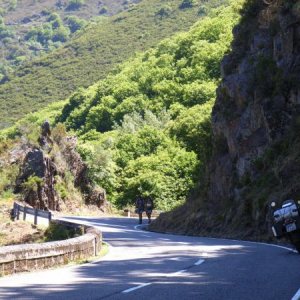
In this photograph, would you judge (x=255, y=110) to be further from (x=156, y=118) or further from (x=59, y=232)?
(x=156, y=118)

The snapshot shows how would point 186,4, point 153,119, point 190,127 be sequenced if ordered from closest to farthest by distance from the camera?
point 190,127, point 153,119, point 186,4

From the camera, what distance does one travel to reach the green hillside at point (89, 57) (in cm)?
16125

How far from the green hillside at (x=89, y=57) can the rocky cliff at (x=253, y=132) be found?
115 metres

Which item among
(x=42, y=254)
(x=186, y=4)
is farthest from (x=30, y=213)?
(x=186, y=4)

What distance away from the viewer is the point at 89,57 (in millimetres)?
176250

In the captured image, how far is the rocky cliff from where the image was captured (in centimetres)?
2623

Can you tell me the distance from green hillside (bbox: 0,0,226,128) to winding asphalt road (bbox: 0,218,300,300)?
436 feet

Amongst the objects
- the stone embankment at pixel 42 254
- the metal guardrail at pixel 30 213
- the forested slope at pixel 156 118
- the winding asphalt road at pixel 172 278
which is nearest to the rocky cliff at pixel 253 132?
the forested slope at pixel 156 118

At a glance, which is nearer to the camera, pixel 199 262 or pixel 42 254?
pixel 42 254

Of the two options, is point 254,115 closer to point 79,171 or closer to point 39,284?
point 39,284

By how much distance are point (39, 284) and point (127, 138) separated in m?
75.7

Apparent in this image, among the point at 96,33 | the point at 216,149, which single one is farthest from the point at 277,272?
the point at 96,33

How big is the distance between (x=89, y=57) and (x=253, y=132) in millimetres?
148839

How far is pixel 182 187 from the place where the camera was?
67875mm
